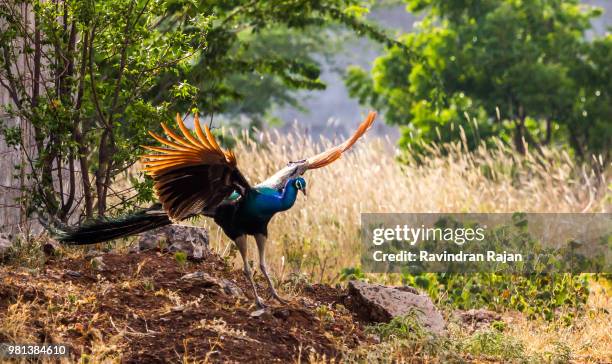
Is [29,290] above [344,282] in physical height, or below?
below

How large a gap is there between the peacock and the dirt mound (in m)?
0.32

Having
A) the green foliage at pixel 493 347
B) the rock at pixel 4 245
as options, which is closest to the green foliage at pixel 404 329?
the green foliage at pixel 493 347

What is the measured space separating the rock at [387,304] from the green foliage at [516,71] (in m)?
9.78

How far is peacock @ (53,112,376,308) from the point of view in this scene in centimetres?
575

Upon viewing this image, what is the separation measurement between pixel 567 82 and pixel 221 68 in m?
8.07

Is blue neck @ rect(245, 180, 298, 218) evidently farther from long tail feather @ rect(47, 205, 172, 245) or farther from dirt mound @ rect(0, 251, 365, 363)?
dirt mound @ rect(0, 251, 365, 363)

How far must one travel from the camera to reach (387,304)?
685 cm

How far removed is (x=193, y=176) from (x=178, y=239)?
1667 mm

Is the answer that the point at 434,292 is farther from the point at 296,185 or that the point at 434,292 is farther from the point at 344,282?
the point at 296,185

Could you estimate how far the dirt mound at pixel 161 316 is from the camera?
224 inches

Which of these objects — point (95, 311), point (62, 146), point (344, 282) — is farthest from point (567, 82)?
point (95, 311)

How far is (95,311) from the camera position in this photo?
6094 millimetres

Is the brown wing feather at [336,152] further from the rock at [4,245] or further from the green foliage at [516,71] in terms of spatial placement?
the green foliage at [516,71]

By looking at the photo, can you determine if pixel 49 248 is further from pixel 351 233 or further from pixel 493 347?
pixel 351 233
